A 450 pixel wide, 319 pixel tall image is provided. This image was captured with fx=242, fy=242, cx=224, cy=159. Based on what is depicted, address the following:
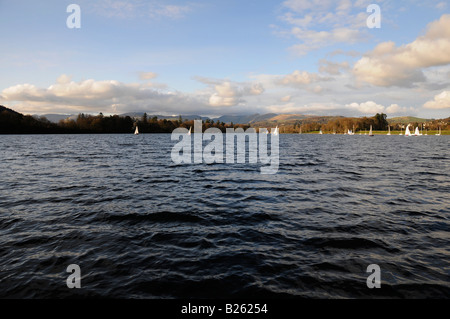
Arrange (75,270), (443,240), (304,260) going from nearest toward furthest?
(75,270), (304,260), (443,240)

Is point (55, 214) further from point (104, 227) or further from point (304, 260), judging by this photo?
point (304, 260)

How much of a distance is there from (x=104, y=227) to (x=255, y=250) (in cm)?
853

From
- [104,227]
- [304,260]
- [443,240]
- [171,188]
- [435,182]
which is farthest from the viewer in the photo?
[435,182]

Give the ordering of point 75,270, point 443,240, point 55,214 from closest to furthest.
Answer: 1. point 75,270
2. point 443,240
3. point 55,214
